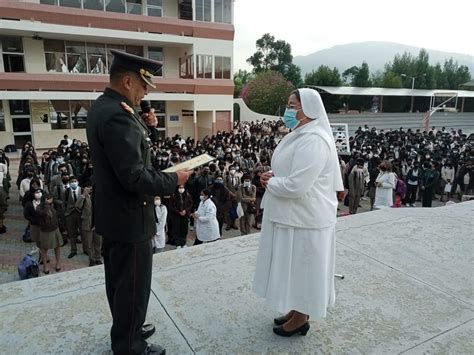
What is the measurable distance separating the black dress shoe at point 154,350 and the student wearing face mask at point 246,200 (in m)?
6.06

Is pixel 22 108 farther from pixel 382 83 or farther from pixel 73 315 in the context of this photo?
pixel 382 83

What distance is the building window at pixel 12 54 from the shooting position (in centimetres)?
1647

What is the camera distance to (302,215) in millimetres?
2125

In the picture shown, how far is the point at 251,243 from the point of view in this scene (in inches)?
151

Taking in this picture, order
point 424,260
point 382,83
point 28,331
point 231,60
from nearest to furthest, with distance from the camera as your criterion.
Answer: point 28,331 < point 424,260 < point 231,60 < point 382,83

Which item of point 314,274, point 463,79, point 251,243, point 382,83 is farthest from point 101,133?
point 463,79

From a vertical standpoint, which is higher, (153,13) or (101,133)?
(153,13)

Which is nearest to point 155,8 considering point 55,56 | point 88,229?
point 55,56

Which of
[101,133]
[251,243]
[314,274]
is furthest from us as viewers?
[251,243]

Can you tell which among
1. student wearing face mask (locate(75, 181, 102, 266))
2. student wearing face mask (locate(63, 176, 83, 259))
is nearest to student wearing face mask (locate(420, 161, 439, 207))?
student wearing face mask (locate(75, 181, 102, 266))

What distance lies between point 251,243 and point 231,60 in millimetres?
19038

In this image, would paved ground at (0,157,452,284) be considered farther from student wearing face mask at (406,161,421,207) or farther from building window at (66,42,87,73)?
building window at (66,42,87,73)

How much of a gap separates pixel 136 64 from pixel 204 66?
64.5 ft

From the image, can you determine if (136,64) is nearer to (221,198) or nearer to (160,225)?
(160,225)
